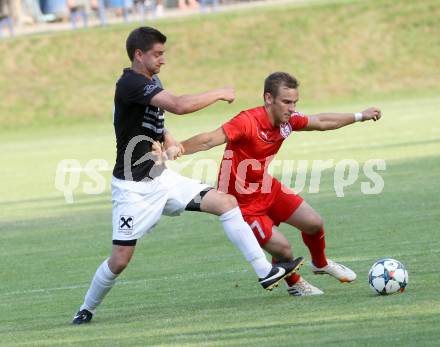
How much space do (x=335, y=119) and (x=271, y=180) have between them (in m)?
0.80

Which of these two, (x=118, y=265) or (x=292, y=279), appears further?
(x=292, y=279)

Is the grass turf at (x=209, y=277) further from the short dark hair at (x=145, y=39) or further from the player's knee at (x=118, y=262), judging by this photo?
the short dark hair at (x=145, y=39)

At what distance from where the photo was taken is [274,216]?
403 inches

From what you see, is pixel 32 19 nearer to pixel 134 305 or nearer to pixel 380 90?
pixel 380 90

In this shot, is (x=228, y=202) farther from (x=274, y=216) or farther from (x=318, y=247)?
(x=318, y=247)

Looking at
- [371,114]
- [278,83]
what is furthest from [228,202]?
[371,114]

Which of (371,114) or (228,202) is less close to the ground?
(371,114)

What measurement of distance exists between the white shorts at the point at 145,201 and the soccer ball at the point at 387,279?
1531 mm

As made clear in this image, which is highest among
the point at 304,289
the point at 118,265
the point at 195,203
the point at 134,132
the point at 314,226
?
the point at 134,132

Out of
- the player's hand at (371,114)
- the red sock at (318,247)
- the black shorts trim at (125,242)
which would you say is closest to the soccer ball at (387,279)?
the red sock at (318,247)

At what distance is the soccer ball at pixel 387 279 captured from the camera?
9297mm

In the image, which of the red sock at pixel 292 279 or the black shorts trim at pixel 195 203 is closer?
the black shorts trim at pixel 195 203

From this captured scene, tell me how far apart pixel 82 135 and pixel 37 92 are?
31.5 ft

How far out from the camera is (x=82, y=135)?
119 ft
